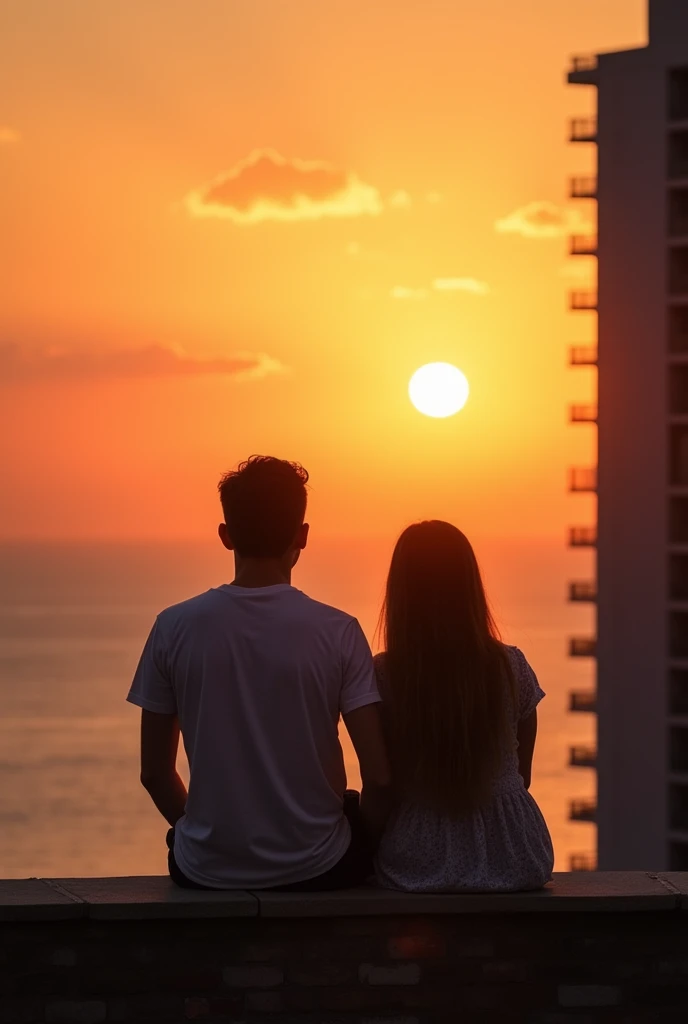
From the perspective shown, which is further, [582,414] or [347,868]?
[582,414]

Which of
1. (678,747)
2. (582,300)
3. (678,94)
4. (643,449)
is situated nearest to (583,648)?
(678,747)

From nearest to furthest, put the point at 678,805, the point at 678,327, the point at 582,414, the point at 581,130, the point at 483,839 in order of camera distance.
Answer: the point at 483,839
the point at 678,805
the point at 678,327
the point at 582,414
the point at 581,130

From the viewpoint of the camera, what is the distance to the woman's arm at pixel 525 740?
4.86m

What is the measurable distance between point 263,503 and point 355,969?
1.43 meters

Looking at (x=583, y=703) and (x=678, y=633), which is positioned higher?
(x=678, y=633)

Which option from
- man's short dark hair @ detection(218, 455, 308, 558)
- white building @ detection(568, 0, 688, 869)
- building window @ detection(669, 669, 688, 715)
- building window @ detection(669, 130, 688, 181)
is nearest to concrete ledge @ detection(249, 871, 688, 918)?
man's short dark hair @ detection(218, 455, 308, 558)

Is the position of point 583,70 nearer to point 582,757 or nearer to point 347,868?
point 582,757

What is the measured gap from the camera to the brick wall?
463cm

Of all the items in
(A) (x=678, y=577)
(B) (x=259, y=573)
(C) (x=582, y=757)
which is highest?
(B) (x=259, y=573)

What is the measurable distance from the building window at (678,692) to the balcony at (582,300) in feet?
50.9

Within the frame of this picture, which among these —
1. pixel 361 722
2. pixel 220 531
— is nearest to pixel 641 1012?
pixel 361 722

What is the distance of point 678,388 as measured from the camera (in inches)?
2311

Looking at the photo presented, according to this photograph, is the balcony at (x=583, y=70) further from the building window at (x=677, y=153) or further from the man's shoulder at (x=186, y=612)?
the man's shoulder at (x=186, y=612)

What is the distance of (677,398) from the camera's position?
58688mm
